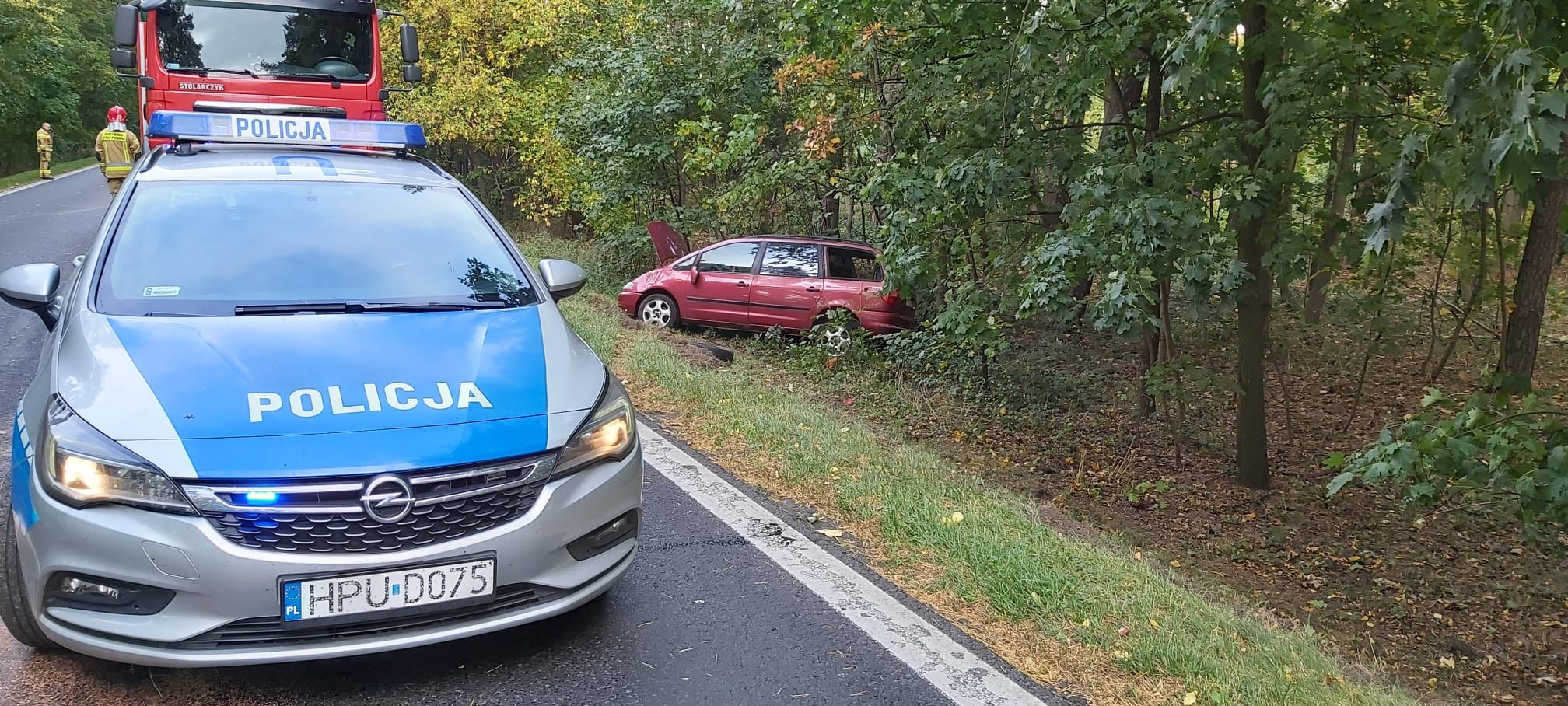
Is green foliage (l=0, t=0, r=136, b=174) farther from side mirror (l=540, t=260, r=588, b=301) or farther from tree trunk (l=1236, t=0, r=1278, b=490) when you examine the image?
tree trunk (l=1236, t=0, r=1278, b=490)

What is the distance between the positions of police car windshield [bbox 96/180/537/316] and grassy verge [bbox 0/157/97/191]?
25926 mm

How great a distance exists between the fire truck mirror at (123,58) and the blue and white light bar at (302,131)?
20.1ft

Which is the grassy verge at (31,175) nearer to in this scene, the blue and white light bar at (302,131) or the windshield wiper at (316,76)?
the windshield wiper at (316,76)

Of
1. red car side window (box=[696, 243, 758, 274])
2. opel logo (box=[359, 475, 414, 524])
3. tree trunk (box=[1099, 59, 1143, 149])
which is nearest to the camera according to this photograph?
opel logo (box=[359, 475, 414, 524])

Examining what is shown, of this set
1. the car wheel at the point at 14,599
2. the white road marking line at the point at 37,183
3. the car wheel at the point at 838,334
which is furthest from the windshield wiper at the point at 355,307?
the white road marking line at the point at 37,183

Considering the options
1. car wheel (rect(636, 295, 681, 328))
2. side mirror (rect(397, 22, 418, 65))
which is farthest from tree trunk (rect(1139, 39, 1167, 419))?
side mirror (rect(397, 22, 418, 65))

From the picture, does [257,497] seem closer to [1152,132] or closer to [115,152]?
[1152,132]

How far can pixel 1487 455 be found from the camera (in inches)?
195

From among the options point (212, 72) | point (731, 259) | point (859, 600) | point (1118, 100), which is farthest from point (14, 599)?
point (731, 259)

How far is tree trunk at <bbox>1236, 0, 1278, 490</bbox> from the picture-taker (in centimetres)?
713

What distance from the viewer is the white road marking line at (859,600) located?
3227mm

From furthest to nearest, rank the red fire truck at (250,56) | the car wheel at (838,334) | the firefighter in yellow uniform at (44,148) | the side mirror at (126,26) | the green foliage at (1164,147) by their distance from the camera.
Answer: the firefighter in yellow uniform at (44,148)
the car wheel at (838,334)
the red fire truck at (250,56)
the side mirror at (126,26)
the green foliage at (1164,147)

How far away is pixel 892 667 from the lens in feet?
10.9

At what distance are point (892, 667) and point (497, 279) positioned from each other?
2276 mm
